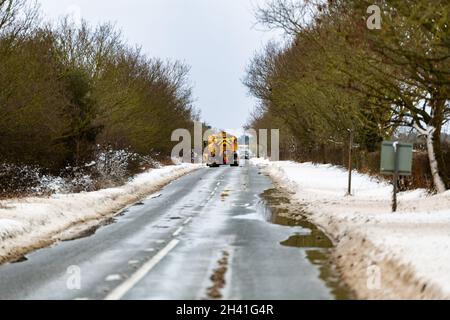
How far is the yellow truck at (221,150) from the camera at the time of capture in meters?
50.5

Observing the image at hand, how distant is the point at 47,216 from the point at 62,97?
1176cm

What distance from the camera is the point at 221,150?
53469mm

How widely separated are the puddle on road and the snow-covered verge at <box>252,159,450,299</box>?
20cm

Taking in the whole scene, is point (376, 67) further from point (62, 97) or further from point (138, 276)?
point (62, 97)

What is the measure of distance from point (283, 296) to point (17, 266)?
16.7 ft

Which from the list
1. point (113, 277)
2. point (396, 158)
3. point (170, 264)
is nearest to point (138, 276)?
point (113, 277)

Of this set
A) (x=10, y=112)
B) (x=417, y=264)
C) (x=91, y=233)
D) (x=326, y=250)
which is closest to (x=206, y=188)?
(x=10, y=112)

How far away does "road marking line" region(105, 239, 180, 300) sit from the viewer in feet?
24.4

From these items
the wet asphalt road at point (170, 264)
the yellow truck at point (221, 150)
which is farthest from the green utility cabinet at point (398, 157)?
the yellow truck at point (221, 150)

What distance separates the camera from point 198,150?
78.6m

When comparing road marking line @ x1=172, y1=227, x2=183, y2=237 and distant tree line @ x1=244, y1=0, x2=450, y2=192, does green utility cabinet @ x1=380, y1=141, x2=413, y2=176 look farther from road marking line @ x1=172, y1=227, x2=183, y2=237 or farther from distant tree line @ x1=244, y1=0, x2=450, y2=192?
road marking line @ x1=172, y1=227, x2=183, y2=237

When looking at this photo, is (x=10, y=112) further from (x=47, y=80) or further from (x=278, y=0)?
(x=278, y=0)

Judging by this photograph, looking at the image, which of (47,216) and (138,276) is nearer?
(138,276)

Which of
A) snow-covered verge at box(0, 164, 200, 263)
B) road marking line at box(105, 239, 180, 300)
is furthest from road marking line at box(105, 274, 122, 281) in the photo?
snow-covered verge at box(0, 164, 200, 263)
